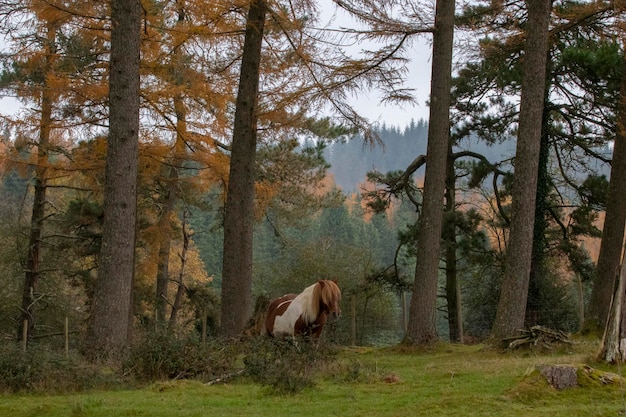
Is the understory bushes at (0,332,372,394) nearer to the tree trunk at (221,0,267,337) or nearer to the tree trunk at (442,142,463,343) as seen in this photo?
the tree trunk at (221,0,267,337)

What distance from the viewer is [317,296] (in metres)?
10.7

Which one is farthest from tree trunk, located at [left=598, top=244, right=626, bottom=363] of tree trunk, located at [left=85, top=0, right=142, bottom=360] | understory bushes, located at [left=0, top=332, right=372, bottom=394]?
tree trunk, located at [left=85, top=0, right=142, bottom=360]

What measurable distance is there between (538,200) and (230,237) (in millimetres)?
8948

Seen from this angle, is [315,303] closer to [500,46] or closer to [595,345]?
[595,345]

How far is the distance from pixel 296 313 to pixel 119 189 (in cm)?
330

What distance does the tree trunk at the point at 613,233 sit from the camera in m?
13.6

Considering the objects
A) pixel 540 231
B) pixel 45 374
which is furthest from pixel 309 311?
pixel 540 231

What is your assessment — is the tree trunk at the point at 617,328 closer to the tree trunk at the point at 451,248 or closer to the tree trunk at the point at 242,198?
the tree trunk at the point at 242,198

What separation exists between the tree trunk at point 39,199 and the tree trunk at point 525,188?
946cm

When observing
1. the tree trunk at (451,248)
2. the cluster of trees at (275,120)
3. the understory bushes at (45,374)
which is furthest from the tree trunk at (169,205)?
the tree trunk at (451,248)

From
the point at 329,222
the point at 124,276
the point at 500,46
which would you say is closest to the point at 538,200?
the point at 500,46

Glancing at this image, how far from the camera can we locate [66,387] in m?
8.45

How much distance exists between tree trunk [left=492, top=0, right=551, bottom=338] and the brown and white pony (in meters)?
3.01

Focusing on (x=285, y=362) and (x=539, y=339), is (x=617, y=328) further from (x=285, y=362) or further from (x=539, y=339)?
(x=285, y=362)
